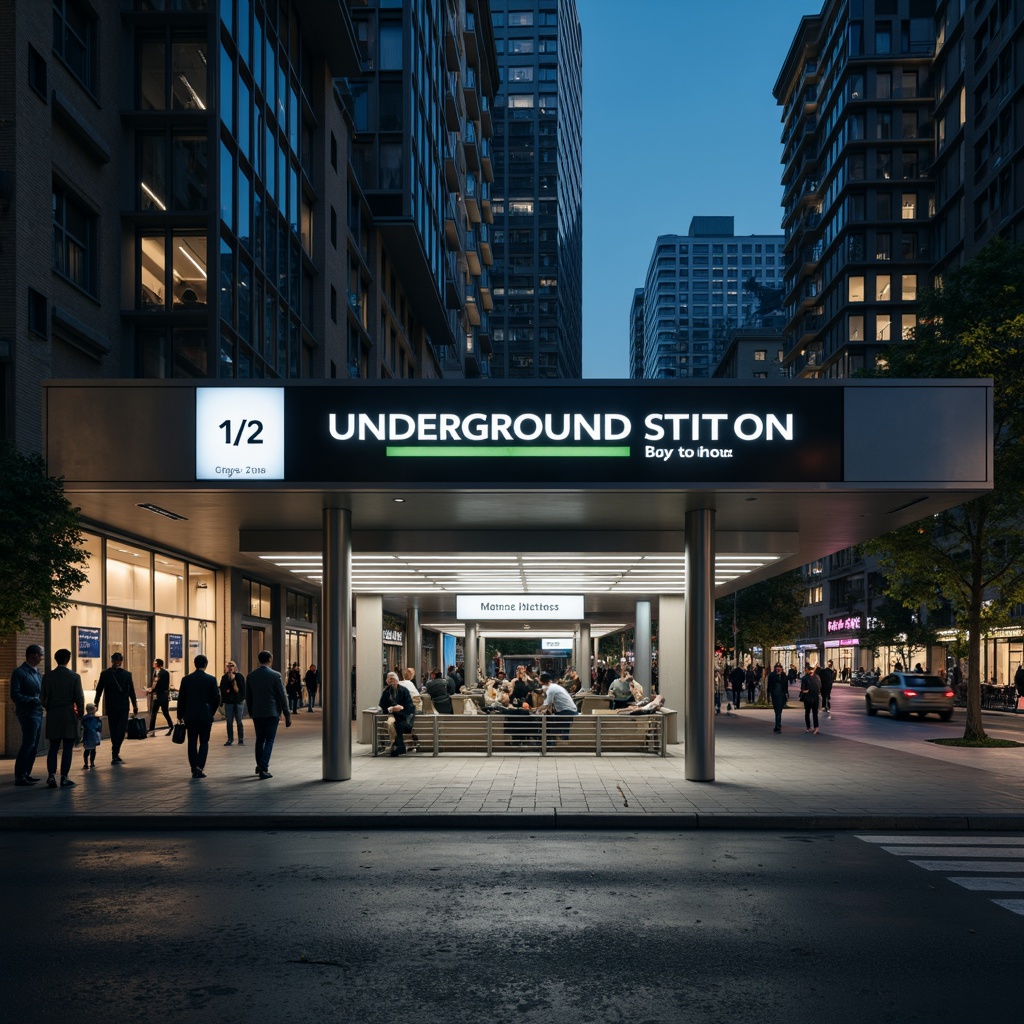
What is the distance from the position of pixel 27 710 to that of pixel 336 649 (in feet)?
13.7

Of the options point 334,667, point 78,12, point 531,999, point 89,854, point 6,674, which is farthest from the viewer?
point 78,12

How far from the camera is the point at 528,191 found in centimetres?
15262

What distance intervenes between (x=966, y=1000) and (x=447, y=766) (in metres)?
12.1

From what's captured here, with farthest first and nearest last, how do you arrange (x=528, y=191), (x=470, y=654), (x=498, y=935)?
(x=528, y=191)
(x=470, y=654)
(x=498, y=935)

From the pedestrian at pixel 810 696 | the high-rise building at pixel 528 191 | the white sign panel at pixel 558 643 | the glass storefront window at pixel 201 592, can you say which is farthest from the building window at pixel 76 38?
the high-rise building at pixel 528 191

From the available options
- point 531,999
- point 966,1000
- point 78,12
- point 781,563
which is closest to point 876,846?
point 966,1000

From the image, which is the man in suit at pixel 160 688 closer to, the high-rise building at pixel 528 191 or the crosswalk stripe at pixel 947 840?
the crosswalk stripe at pixel 947 840

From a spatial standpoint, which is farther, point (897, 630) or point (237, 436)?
point (897, 630)

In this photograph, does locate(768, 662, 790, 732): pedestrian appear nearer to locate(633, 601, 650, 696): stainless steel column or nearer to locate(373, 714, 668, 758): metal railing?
locate(633, 601, 650, 696): stainless steel column

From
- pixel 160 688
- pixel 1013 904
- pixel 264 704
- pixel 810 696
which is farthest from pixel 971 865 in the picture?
pixel 810 696

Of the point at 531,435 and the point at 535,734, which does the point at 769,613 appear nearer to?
the point at 535,734

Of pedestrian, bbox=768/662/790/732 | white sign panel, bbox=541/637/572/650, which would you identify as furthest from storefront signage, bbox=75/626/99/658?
white sign panel, bbox=541/637/572/650

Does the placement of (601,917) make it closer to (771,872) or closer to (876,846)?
(771,872)

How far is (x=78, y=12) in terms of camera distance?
20.6m
